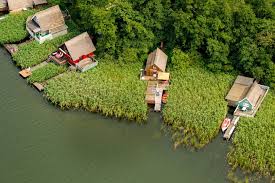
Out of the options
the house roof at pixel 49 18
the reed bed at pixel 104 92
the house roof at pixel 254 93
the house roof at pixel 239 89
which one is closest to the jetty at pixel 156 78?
the reed bed at pixel 104 92

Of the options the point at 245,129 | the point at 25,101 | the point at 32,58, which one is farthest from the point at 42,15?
the point at 245,129

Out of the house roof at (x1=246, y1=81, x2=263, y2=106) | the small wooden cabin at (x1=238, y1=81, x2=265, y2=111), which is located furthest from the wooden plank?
the house roof at (x1=246, y1=81, x2=263, y2=106)

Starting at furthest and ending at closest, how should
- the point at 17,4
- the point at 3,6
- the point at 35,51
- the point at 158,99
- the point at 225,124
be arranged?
the point at 3,6, the point at 17,4, the point at 35,51, the point at 158,99, the point at 225,124

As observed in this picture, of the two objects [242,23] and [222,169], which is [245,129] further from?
[242,23]

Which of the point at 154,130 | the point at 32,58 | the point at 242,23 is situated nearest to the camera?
the point at 154,130

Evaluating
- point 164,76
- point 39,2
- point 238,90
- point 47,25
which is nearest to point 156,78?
point 164,76

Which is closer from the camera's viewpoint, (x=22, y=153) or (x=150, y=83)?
(x=22, y=153)

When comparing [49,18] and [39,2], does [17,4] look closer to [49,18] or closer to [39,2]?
[39,2]
